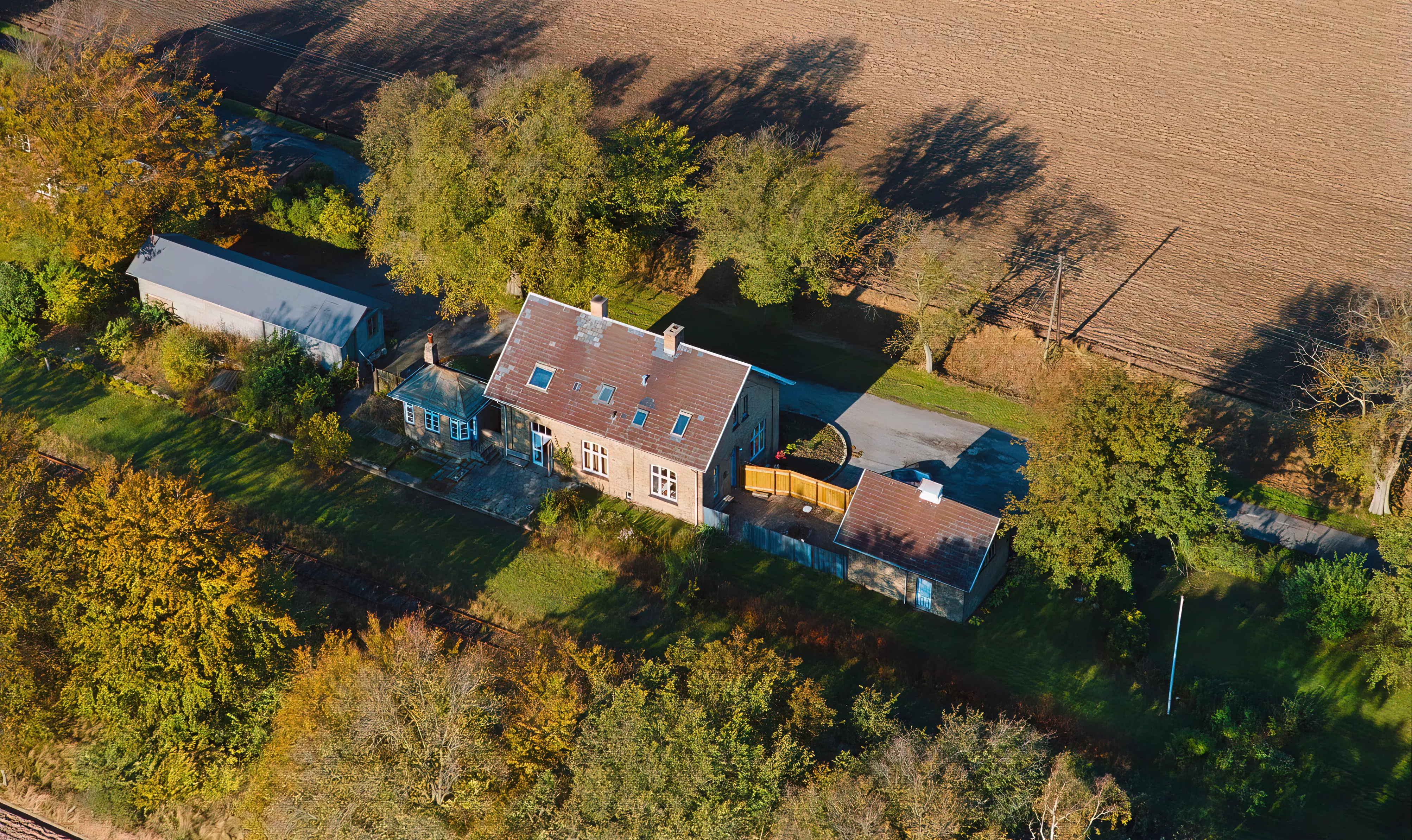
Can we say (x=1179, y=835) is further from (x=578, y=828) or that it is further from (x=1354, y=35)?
(x=1354, y=35)

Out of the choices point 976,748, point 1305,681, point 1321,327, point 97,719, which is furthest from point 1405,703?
point 97,719

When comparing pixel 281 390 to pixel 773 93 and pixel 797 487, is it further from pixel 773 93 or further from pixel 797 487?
pixel 773 93

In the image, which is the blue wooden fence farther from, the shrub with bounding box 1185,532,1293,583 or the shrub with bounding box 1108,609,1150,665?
the shrub with bounding box 1185,532,1293,583

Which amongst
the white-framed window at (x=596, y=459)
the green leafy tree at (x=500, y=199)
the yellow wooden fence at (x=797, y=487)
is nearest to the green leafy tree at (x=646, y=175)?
the green leafy tree at (x=500, y=199)

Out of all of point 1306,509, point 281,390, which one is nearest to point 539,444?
point 281,390

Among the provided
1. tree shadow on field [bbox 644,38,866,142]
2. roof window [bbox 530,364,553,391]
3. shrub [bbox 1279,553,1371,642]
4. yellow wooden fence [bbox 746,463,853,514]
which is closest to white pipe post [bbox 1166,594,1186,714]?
shrub [bbox 1279,553,1371,642]

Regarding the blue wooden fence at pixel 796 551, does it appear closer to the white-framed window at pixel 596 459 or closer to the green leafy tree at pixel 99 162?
the white-framed window at pixel 596 459
